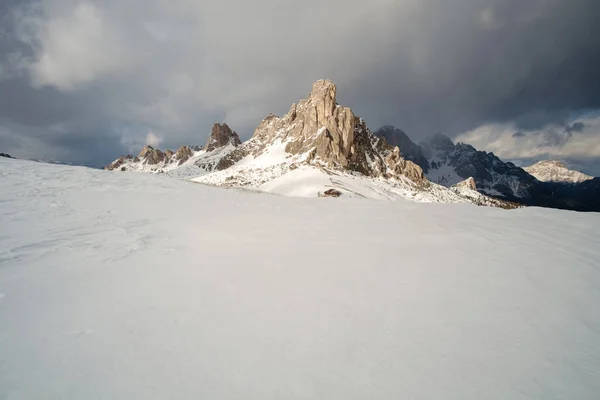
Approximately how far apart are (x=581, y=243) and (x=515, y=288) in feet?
13.8

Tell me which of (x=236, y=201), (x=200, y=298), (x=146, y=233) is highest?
(x=236, y=201)

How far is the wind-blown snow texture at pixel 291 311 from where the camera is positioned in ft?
9.23

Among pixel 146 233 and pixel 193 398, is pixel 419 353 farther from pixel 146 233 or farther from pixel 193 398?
pixel 146 233

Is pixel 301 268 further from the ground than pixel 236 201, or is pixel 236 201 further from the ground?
pixel 236 201

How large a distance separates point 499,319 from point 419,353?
5.03 ft

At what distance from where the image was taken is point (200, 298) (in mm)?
4238

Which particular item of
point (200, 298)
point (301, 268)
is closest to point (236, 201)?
point (301, 268)

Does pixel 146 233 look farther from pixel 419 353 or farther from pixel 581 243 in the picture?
pixel 581 243

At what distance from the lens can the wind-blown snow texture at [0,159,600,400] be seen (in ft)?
9.23

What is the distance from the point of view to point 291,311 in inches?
157

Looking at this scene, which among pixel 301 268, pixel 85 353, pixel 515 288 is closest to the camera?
pixel 85 353

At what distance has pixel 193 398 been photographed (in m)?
2.60

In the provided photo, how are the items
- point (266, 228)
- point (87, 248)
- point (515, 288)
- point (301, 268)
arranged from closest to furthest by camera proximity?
point (515, 288) < point (301, 268) < point (87, 248) < point (266, 228)

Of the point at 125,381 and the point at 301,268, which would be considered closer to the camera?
the point at 125,381
